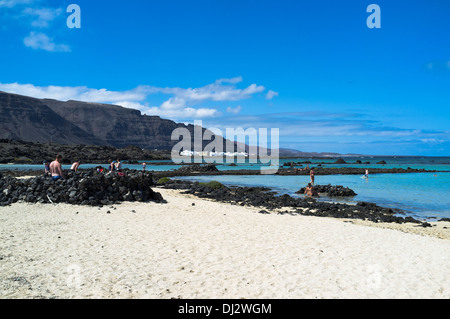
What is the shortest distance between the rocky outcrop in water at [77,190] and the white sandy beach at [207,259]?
7.12 feet

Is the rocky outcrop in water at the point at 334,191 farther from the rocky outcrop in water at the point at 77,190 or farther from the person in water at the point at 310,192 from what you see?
the rocky outcrop in water at the point at 77,190

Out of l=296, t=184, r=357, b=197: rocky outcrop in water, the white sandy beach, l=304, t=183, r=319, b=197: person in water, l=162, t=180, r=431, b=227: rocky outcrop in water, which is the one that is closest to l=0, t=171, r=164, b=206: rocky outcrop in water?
the white sandy beach

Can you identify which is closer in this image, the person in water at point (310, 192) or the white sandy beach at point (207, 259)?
the white sandy beach at point (207, 259)

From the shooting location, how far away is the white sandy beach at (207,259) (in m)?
6.06

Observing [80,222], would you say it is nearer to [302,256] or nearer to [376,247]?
[302,256]

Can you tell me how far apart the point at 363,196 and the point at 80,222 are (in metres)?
21.8

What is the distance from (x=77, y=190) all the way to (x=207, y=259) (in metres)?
10.1

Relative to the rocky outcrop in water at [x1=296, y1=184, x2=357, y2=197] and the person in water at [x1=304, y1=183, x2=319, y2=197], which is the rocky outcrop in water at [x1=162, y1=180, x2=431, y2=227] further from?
the rocky outcrop in water at [x1=296, y1=184, x2=357, y2=197]

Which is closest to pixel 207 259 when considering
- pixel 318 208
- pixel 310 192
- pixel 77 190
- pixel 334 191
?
pixel 77 190

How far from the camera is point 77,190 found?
15461 millimetres

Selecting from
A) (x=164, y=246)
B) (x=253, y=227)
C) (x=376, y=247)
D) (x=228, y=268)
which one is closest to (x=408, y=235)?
(x=376, y=247)

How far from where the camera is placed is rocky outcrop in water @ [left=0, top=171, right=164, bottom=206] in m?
15.2

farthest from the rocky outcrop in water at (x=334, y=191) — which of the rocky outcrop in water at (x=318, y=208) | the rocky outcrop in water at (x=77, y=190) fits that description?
the rocky outcrop in water at (x=77, y=190)
